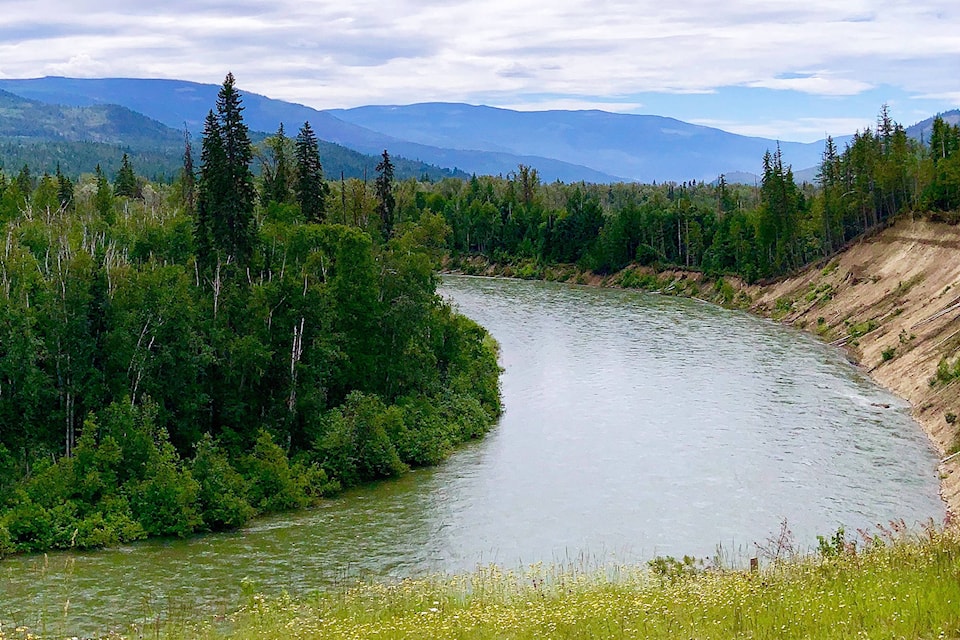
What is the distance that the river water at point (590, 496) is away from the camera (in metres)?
30.4

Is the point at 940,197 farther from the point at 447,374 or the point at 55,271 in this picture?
the point at 55,271

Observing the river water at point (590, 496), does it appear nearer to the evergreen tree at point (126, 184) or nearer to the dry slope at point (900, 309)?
the dry slope at point (900, 309)

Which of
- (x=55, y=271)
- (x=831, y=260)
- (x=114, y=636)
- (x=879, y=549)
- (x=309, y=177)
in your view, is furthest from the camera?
(x=831, y=260)

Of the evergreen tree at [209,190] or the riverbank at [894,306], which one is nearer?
the evergreen tree at [209,190]

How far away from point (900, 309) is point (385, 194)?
39763 millimetres

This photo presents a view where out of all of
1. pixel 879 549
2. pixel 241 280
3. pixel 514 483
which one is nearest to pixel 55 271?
pixel 241 280

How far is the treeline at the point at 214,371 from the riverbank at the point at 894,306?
23.7 metres

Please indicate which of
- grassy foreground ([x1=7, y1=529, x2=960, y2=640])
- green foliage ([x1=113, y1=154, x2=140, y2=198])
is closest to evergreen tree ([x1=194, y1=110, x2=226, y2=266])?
grassy foreground ([x1=7, y1=529, x2=960, y2=640])

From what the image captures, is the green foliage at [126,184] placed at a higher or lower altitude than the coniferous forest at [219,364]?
higher

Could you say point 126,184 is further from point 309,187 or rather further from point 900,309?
point 900,309

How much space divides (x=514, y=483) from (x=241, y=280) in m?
16.8

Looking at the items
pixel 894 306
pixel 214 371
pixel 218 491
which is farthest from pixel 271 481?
pixel 894 306

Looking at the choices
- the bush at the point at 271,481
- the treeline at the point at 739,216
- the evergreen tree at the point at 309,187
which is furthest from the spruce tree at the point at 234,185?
the treeline at the point at 739,216

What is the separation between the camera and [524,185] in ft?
552
